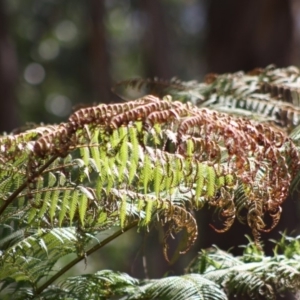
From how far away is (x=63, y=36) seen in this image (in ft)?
42.6

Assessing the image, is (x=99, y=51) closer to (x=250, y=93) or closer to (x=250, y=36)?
(x=250, y=36)

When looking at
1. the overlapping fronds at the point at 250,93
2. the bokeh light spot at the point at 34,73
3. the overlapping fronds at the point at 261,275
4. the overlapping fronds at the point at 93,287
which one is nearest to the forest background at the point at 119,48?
the bokeh light spot at the point at 34,73

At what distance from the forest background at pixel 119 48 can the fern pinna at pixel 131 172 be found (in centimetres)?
289

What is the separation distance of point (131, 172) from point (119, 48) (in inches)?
518

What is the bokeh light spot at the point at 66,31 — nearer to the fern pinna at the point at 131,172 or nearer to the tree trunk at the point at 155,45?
the tree trunk at the point at 155,45

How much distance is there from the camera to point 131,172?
1.37 metres

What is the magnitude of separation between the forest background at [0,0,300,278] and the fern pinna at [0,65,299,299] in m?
2.89

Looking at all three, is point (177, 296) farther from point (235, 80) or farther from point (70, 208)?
point (235, 80)

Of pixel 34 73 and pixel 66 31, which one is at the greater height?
pixel 66 31

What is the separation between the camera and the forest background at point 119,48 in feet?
14.6

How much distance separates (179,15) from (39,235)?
12.7 m

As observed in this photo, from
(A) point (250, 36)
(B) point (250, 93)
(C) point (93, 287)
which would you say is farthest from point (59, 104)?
(C) point (93, 287)

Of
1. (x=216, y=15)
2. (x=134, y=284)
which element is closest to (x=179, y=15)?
(x=216, y=15)

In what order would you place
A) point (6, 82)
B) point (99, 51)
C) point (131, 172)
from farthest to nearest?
point (99, 51)
point (6, 82)
point (131, 172)
